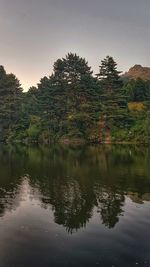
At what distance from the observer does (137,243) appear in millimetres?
16562

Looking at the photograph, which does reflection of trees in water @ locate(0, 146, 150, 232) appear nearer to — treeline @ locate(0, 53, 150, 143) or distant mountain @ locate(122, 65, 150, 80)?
treeline @ locate(0, 53, 150, 143)

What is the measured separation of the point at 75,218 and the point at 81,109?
71330mm

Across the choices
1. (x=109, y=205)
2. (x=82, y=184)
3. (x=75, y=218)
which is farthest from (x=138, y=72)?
(x=75, y=218)

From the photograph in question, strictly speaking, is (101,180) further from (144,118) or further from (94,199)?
(144,118)

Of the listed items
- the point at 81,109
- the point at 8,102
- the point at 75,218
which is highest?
the point at 8,102

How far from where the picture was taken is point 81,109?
91.5m

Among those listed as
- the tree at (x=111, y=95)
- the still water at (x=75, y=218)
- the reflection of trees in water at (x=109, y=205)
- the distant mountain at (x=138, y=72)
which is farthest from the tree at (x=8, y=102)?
the reflection of trees in water at (x=109, y=205)

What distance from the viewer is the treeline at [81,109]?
286 feet

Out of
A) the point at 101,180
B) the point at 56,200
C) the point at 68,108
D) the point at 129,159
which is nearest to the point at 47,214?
the point at 56,200

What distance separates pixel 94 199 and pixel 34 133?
73.3m

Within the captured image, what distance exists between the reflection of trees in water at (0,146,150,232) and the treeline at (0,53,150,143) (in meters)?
38.1

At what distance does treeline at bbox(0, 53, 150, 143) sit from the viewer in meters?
87.1

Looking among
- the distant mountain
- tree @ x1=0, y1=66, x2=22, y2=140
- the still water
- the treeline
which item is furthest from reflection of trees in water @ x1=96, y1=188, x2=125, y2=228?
the distant mountain

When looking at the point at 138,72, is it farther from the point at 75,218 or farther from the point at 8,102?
the point at 75,218
